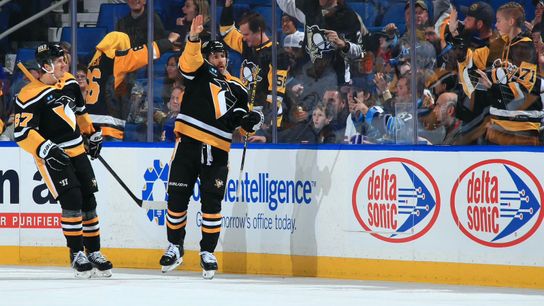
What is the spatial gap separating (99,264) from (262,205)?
1.26 m

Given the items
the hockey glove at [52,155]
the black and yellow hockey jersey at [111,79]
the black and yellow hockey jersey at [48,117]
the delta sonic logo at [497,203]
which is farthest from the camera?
the black and yellow hockey jersey at [111,79]

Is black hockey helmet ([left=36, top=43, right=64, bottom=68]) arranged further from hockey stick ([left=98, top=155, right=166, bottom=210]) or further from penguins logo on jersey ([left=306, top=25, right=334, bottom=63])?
penguins logo on jersey ([left=306, top=25, right=334, bottom=63])

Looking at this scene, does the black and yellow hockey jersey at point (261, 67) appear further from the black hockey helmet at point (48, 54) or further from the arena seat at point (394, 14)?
the black hockey helmet at point (48, 54)

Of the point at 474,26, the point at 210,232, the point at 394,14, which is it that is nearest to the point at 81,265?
the point at 210,232

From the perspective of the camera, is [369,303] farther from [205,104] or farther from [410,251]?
[205,104]

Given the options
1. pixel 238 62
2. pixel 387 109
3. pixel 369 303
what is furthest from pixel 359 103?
pixel 369 303

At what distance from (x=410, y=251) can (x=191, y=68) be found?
6.50 ft

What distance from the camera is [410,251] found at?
10148mm

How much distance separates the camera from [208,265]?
1039 centimetres

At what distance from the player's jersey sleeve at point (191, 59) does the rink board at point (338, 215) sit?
0.83m

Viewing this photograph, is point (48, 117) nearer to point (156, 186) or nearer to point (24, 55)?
point (156, 186)

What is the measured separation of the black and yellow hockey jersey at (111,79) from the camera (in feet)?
38.7

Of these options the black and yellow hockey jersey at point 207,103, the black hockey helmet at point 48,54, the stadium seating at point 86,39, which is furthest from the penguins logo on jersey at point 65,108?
the stadium seating at point 86,39

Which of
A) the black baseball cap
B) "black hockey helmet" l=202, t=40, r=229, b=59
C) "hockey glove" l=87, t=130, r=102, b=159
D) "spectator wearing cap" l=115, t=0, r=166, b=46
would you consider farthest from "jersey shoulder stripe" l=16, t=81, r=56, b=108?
the black baseball cap
